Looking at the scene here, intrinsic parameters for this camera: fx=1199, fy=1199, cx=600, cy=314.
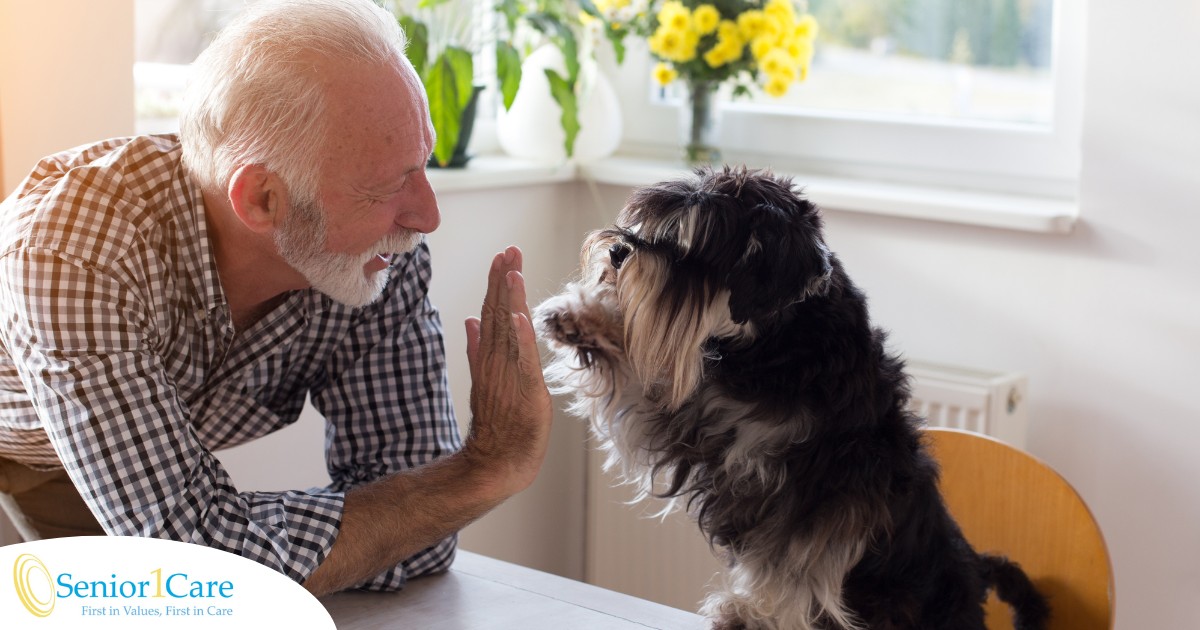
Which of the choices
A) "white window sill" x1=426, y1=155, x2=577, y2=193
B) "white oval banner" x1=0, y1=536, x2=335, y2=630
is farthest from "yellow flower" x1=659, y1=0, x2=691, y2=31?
"white oval banner" x1=0, y1=536, x2=335, y2=630

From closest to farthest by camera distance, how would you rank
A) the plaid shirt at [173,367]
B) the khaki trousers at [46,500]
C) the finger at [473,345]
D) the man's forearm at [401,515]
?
the plaid shirt at [173,367] < the man's forearm at [401,515] < the finger at [473,345] < the khaki trousers at [46,500]

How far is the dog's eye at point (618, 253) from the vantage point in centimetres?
120

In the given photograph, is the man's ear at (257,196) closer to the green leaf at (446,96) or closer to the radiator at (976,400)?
the green leaf at (446,96)

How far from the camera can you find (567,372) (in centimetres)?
129

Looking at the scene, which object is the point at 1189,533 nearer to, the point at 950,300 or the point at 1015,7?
the point at 950,300

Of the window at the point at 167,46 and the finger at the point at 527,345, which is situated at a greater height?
the window at the point at 167,46

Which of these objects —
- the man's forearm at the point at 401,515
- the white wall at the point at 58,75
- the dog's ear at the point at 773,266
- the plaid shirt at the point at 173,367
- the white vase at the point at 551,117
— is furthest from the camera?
the white vase at the point at 551,117

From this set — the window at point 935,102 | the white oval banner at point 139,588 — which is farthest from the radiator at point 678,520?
the white oval banner at point 139,588

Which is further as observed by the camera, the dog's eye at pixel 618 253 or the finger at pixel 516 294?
the finger at pixel 516 294

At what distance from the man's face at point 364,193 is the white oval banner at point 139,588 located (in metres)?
0.66

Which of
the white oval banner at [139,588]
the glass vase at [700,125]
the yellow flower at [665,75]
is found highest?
the yellow flower at [665,75]

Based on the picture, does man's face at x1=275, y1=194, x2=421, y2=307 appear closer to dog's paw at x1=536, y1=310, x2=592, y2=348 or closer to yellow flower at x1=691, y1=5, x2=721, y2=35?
dog's paw at x1=536, y1=310, x2=592, y2=348

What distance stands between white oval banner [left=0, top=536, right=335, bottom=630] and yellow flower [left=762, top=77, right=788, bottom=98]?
6.61ft

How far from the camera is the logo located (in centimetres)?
86
